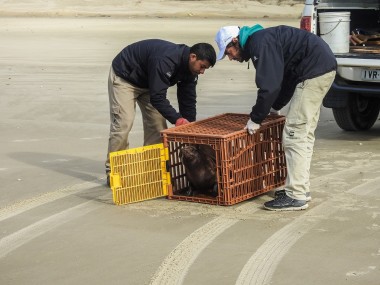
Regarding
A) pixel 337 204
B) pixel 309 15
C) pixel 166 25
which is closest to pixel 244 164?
pixel 337 204

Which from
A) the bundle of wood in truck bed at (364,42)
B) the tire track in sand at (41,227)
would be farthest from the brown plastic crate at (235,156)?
the bundle of wood in truck bed at (364,42)

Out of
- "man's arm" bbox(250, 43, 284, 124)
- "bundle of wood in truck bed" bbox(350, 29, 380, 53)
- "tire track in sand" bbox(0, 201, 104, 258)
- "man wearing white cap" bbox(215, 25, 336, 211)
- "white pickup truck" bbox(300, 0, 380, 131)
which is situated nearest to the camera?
"tire track in sand" bbox(0, 201, 104, 258)

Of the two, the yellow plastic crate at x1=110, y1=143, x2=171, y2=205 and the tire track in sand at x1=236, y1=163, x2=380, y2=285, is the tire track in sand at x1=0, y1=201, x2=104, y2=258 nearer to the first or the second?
the yellow plastic crate at x1=110, y1=143, x2=171, y2=205

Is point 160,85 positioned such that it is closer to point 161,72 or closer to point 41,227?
point 161,72

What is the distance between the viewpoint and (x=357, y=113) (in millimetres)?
12328

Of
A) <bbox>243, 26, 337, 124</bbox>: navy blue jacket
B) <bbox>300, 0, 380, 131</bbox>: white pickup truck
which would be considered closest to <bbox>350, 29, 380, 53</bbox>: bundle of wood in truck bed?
<bbox>300, 0, 380, 131</bbox>: white pickup truck

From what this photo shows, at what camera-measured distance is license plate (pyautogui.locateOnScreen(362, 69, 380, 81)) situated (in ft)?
36.4

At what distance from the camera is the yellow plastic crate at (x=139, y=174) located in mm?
8414

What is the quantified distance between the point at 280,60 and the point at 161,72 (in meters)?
1.14

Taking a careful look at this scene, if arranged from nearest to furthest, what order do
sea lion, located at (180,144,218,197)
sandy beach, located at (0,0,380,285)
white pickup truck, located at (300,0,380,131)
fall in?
sandy beach, located at (0,0,380,285) → sea lion, located at (180,144,218,197) → white pickup truck, located at (300,0,380,131)

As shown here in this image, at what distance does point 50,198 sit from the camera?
8859 mm

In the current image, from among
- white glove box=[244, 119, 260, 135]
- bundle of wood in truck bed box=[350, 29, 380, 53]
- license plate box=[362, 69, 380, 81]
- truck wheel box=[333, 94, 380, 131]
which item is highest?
bundle of wood in truck bed box=[350, 29, 380, 53]

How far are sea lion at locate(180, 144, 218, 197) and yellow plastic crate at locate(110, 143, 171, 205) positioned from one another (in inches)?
7.2

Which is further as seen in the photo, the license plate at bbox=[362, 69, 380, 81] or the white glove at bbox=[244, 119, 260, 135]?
the license plate at bbox=[362, 69, 380, 81]
